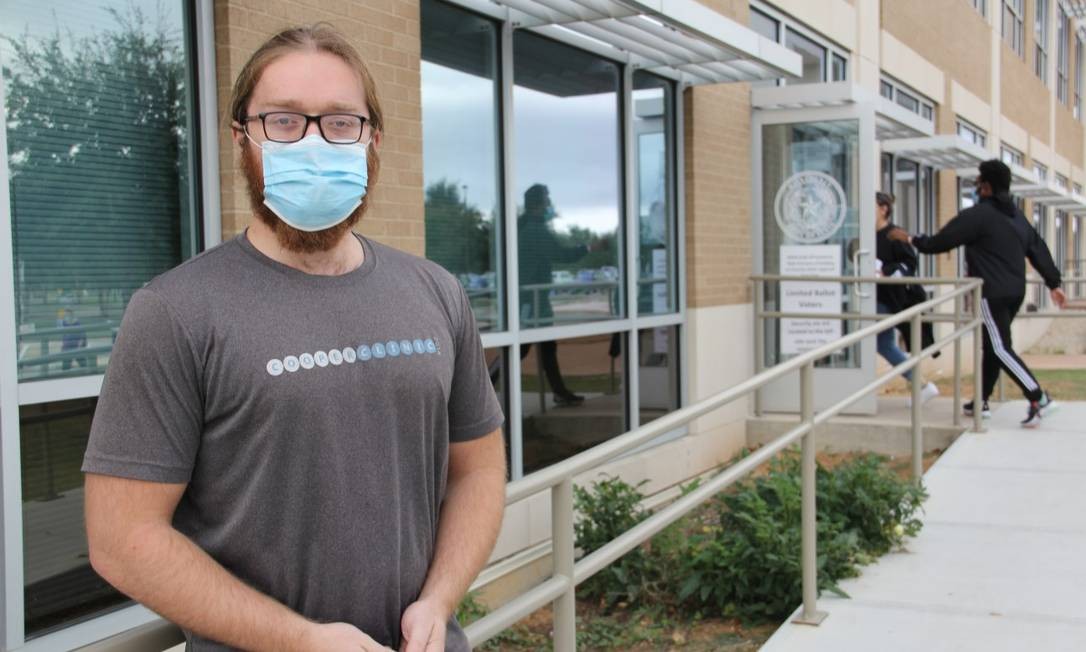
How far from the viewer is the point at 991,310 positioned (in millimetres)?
8297

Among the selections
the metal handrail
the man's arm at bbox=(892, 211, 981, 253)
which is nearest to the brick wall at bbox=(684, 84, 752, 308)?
the man's arm at bbox=(892, 211, 981, 253)

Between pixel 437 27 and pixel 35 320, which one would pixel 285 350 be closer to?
pixel 35 320

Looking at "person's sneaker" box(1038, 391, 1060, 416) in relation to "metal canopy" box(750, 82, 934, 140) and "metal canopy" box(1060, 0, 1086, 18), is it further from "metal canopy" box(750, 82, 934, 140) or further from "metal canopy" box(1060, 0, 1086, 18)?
"metal canopy" box(1060, 0, 1086, 18)

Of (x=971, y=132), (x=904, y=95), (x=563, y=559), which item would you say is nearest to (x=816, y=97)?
(x=904, y=95)

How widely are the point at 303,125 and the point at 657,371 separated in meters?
6.89

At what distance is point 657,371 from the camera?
8375 millimetres

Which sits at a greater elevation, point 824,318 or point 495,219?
point 495,219

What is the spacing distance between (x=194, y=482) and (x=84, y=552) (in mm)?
2712

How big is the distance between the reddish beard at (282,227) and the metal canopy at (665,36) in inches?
163

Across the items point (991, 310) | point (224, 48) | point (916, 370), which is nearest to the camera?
point (224, 48)

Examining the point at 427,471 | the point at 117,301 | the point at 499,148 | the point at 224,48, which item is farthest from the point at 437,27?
the point at 427,471

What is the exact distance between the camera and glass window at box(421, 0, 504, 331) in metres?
5.90

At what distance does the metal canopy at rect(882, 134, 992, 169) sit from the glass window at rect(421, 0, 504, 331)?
297 inches

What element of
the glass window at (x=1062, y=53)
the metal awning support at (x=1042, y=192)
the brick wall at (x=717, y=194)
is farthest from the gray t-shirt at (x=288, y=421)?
the glass window at (x=1062, y=53)
